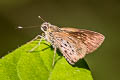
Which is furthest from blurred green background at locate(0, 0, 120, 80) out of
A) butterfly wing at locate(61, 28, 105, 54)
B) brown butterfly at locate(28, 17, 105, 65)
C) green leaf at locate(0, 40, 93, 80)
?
green leaf at locate(0, 40, 93, 80)

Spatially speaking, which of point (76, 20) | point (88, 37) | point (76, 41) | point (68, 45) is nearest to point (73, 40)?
point (76, 41)

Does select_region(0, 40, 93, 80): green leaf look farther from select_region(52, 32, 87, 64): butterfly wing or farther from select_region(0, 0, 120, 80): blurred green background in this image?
select_region(0, 0, 120, 80): blurred green background

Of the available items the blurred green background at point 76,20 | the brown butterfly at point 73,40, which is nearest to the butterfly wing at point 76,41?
the brown butterfly at point 73,40

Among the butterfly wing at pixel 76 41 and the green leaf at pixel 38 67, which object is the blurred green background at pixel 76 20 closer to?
the butterfly wing at pixel 76 41

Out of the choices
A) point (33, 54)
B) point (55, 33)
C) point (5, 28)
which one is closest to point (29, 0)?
point (5, 28)

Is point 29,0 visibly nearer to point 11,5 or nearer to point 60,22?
point 11,5

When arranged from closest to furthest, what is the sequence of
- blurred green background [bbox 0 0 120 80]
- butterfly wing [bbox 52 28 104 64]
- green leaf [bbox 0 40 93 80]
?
green leaf [bbox 0 40 93 80]
butterfly wing [bbox 52 28 104 64]
blurred green background [bbox 0 0 120 80]
